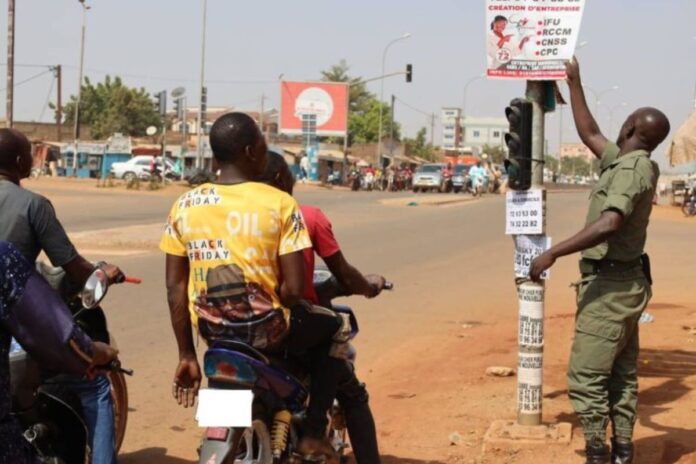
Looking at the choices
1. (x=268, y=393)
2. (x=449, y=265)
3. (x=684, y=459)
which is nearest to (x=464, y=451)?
(x=684, y=459)

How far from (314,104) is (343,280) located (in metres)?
65.8

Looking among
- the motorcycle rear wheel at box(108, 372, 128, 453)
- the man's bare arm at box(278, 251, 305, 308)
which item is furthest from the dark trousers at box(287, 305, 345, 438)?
the motorcycle rear wheel at box(108, 372, 128, 453)

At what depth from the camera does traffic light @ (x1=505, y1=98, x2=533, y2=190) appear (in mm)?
5730

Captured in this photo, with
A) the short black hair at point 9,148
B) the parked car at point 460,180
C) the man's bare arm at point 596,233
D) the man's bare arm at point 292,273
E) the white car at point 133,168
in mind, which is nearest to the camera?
the man's bare arm at point 292,273

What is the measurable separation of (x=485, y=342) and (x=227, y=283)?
240 inches

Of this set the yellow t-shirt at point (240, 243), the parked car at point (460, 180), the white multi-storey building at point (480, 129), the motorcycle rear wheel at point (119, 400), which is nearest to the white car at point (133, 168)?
the parked car at point (460, 180)

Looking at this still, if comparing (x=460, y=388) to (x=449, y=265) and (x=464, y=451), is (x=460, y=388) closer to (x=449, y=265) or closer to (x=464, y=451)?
(x=464, y=451)

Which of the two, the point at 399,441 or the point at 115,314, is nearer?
the point at 399,441

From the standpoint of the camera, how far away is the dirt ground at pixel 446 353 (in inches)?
236

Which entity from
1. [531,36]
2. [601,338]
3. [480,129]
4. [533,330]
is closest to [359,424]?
[601,338]

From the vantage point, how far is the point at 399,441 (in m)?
6.11

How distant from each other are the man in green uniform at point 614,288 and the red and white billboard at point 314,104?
63852 millimetres

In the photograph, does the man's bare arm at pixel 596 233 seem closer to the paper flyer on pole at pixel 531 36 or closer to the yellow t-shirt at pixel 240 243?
the paper flyer on pole at pixel 531 36

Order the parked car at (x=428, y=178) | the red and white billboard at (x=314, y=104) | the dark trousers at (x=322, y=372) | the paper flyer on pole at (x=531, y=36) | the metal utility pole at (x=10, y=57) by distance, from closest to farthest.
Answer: the dark trousers at (x=322, y=372) < the paper flyer on pole at (x=531, y=36) < the metal utility pole at (x=10, y=57) < the parked car at (x=428, y=178) < the red and white billboard at (x=314, y=104)
